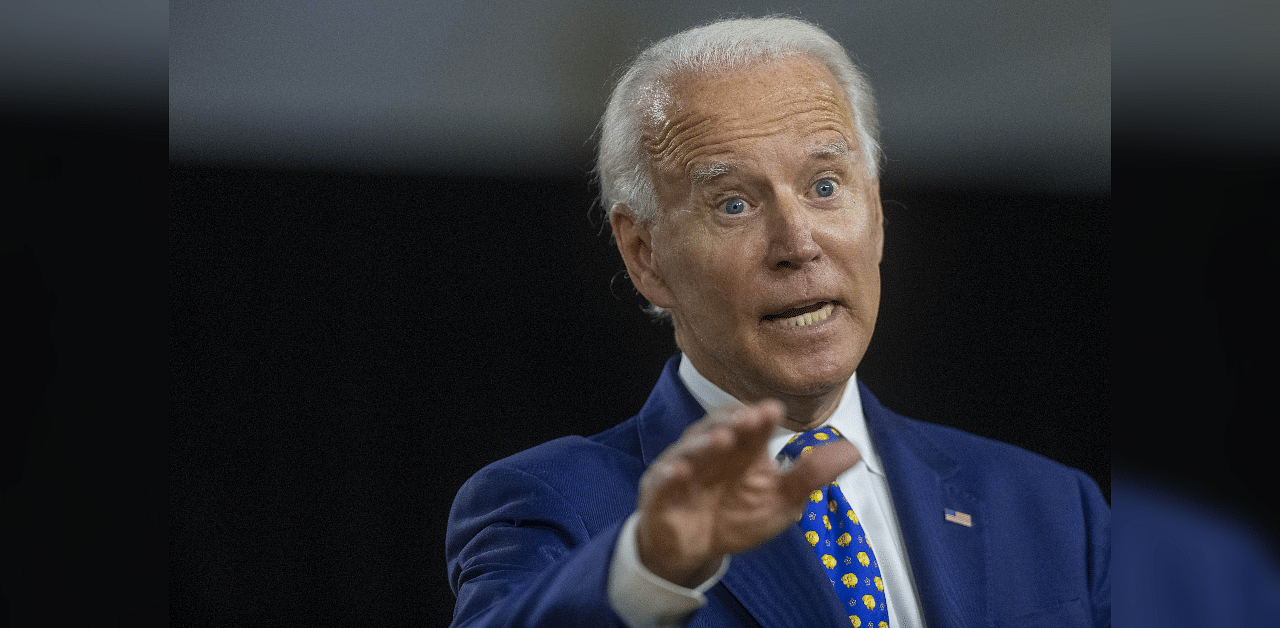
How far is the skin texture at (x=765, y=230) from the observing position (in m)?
2.01

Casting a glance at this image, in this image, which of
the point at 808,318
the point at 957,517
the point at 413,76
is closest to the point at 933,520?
the point at 957,517

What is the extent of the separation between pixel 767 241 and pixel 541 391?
0.56 meters

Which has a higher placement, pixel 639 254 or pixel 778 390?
pixel 639 254

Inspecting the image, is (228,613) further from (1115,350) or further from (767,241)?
(1115,350)

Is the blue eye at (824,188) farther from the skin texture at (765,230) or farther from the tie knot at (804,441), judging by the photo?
the tie knot at (804,441)

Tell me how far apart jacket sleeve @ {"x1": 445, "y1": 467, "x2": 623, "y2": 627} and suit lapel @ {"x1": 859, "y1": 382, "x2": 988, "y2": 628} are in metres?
0.64

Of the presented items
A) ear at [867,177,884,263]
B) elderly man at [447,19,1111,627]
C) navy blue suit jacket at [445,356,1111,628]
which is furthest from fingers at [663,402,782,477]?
ear at [867,177,884,263]

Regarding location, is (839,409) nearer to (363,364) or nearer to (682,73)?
(682,73)

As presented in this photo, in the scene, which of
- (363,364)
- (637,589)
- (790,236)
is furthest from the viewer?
(363,364)

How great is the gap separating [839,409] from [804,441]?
13 cm

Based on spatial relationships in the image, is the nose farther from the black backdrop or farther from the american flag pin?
the american flag pin

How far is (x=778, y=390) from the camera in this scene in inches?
81.2

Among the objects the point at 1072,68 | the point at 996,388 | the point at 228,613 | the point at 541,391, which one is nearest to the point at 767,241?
the point at 541,391

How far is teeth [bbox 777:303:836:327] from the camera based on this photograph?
6.68 feet
